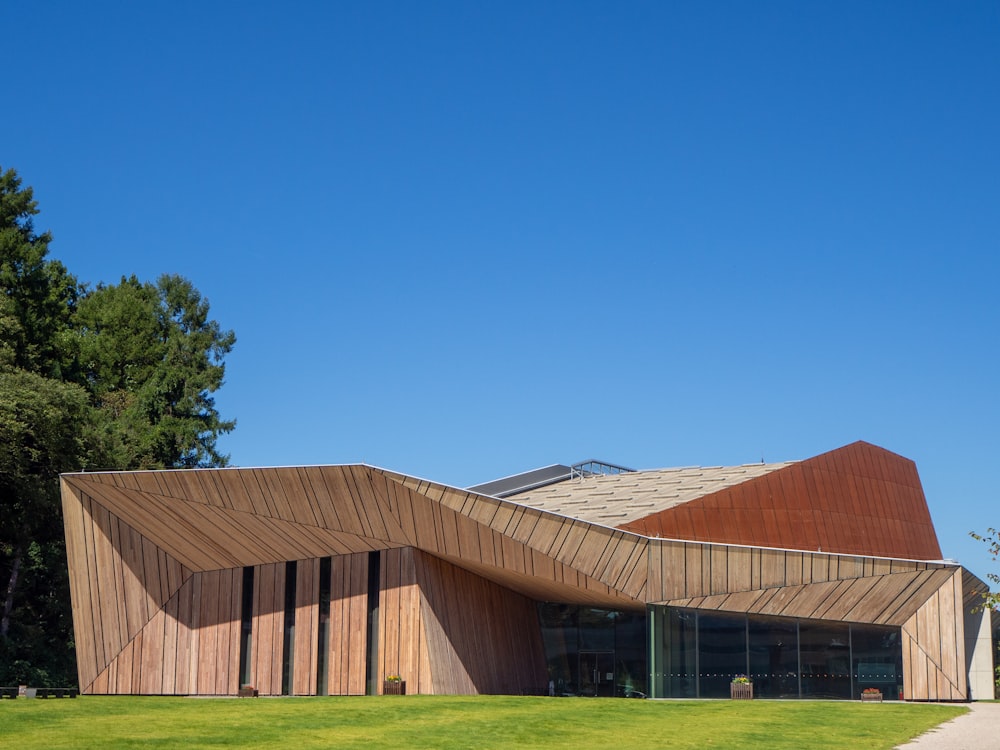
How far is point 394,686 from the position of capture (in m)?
28.9

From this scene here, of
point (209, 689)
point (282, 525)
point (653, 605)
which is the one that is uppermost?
point (282, 525)

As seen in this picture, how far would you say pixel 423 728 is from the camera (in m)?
19.0

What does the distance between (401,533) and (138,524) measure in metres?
7.51

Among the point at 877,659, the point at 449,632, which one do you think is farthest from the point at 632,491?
the point at 877,659

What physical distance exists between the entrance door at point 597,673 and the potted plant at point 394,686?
5.86 meters

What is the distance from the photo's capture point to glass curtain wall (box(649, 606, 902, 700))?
1097 inches

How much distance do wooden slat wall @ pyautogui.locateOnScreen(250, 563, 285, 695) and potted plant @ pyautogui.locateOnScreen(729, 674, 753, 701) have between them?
478 inches

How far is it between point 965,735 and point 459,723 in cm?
836

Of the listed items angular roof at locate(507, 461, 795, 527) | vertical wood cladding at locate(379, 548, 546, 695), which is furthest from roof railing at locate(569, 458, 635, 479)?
vertical wood cladding at locate(379, 548, 546, 695)

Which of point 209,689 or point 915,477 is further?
point 915,477

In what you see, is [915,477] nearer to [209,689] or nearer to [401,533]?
[401,533]

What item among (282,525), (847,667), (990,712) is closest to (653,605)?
(847,667)

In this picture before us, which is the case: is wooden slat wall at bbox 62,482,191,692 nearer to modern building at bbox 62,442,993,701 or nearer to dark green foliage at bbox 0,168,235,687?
modern building at bbox 62,442,993,701

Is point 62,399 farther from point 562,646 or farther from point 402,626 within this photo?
point 562,646
